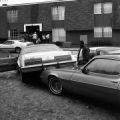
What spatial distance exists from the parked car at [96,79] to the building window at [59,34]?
93.4 ft

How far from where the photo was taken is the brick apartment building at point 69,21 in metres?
32.5

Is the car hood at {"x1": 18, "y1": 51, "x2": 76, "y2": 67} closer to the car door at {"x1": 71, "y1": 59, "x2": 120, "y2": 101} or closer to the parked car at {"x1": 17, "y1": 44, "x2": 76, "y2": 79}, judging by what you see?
the parked car at {"x1": 17, "y1": 44, "x2": 76, "y2": 79}

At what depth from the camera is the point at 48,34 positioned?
117ft

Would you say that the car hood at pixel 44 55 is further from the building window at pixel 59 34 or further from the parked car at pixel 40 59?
the building window at pixel 59 34

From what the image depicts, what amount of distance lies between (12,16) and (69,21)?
9.09 m

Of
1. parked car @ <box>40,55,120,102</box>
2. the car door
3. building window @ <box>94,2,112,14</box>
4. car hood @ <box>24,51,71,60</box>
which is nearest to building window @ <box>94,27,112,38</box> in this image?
building window @ <box>94,2,112,14</box>

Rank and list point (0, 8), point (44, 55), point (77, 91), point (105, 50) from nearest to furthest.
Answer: point (77, 91) < point (44, 55) < point (105, 50) < point (0, 8)

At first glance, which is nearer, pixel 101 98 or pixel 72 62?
pixel 101 98

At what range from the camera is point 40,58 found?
32.1ft

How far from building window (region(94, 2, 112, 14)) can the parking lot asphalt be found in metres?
25.4

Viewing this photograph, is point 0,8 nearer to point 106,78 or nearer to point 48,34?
point 48,34

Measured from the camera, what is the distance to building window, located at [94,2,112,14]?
32.2m

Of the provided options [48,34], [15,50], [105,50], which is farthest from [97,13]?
[105,50]

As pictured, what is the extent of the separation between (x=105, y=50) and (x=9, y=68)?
4486 mm
